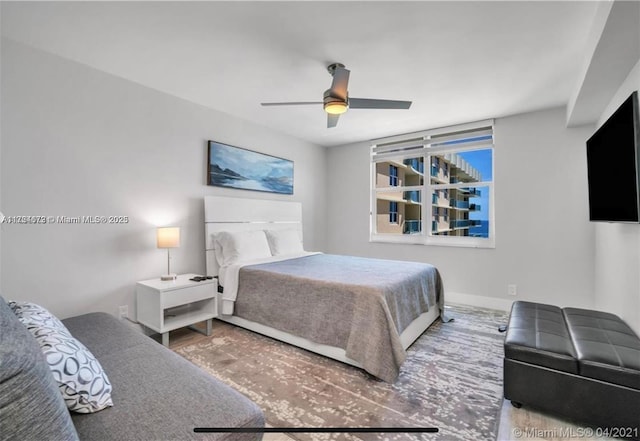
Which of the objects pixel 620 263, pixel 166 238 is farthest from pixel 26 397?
pixel 620 263

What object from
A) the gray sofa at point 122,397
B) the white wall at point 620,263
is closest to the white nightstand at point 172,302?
the gray sofa at point 122,397

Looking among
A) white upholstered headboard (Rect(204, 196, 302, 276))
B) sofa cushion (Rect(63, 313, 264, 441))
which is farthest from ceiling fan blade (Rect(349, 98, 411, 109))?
sofa cushion (Rect(63, 313, 264, 441))

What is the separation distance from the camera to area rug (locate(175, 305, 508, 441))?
1.67 meters

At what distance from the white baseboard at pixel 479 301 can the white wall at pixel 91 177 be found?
3.40m

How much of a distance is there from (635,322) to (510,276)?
1787 millimetres

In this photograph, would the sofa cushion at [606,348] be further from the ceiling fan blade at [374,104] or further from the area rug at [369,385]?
the ceiling fan blade at [374,104]

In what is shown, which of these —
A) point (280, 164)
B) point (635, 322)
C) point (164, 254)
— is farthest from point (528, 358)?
point (280, 164)

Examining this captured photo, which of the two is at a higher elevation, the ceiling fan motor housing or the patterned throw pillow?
the ceiling fan motor housing

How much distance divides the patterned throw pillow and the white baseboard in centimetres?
404

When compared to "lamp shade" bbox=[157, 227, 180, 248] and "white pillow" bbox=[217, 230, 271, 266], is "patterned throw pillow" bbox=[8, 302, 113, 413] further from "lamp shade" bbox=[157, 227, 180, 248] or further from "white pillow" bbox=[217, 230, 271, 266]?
"white pillow" bbox=[217, 230, 271, 266]

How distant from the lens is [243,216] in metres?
3.83

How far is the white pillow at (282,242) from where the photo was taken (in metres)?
3.83

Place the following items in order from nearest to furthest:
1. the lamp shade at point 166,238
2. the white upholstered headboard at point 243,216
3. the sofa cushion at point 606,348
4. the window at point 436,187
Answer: the sofa cushion at point 606,348, the lamp shade at point 166,238, the white upholstered headboard at point 243,216, the window at point 436,187

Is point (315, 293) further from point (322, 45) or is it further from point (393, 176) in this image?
point (393, 176)
